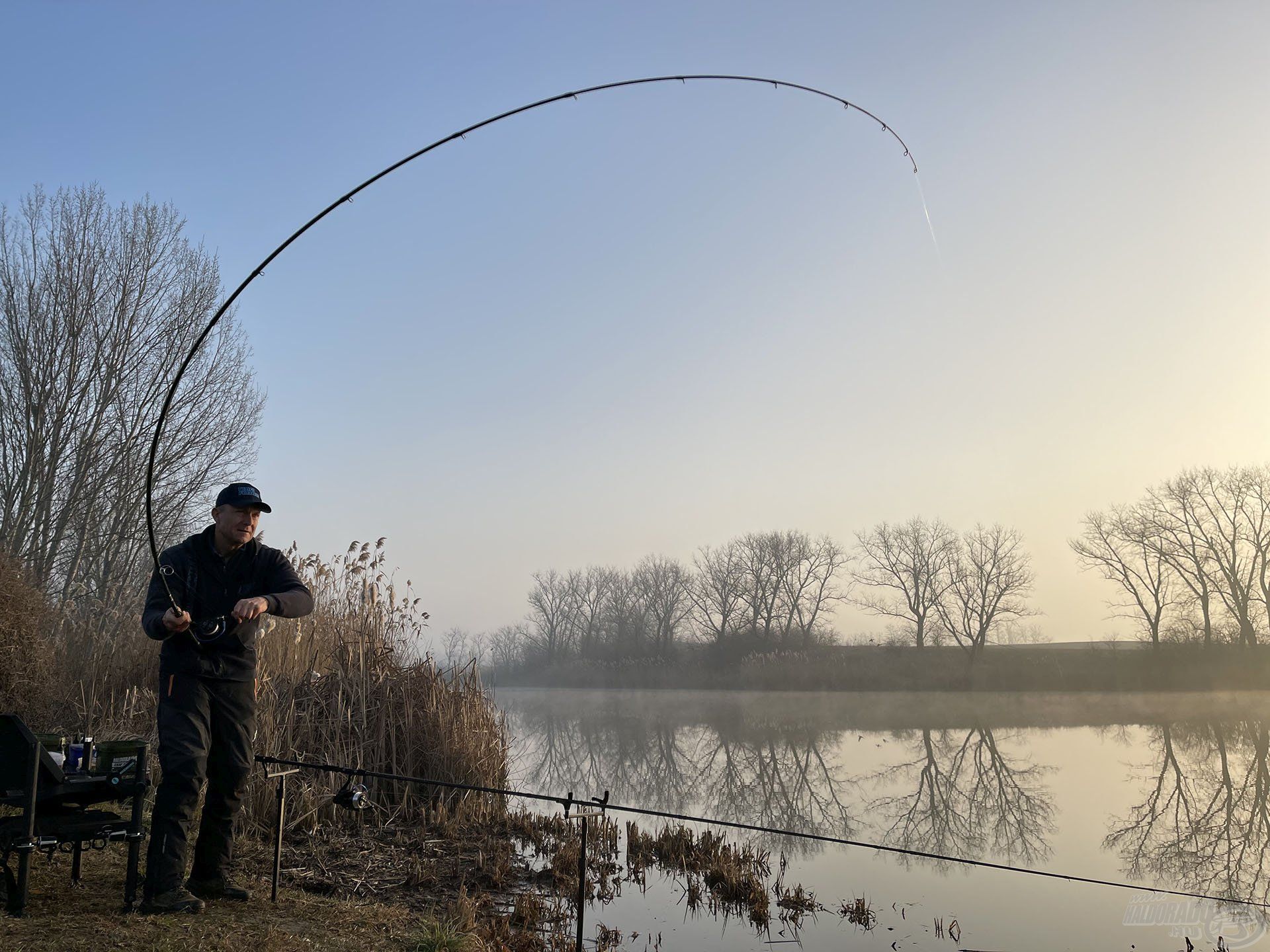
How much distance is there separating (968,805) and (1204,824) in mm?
2351

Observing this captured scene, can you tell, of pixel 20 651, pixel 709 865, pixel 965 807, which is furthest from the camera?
pixel 965 807

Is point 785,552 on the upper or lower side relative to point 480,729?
upper

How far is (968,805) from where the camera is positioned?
1008 cm

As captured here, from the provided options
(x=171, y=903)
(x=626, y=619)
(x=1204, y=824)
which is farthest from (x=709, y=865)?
(x=626, y=619)

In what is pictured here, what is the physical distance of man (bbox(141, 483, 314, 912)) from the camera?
3314 mm

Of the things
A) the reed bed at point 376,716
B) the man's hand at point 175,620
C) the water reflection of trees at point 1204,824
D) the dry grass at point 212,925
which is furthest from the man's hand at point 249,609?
the water reflection of trees at point 1204,824

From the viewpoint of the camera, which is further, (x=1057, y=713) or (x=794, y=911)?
(x=1057, y=713)

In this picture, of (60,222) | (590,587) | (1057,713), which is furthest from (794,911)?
(590,587)

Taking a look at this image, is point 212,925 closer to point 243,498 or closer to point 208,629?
point 208,629

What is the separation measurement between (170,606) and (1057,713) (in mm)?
23559

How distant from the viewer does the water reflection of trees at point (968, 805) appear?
26.8 feet

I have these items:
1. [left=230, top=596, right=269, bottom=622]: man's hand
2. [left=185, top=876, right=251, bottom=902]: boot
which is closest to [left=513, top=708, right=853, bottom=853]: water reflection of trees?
[left=185, top=876, right=251, bottom=902]: boot

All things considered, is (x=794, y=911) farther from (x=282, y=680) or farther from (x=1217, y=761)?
(x=1217, y=761)

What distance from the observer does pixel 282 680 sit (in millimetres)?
6707
